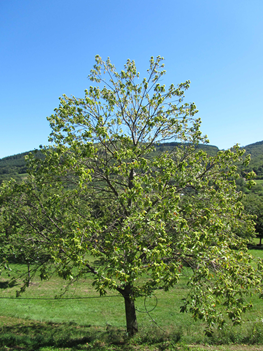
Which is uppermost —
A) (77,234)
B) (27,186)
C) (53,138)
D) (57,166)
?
(53,138)

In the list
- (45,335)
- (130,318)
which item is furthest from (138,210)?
(45,335)

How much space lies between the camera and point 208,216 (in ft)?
24.2

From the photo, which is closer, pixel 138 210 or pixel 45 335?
pixel 138 210

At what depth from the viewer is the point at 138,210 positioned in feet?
27.1

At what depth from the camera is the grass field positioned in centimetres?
966

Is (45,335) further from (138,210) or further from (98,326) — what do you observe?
(138,210)

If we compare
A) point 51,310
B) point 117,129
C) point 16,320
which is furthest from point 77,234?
point 51,310

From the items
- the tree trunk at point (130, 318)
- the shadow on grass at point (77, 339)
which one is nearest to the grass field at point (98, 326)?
the shadow on grass at point (77, 339)

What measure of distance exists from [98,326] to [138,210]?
9603 mm

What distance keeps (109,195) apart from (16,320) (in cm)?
1053

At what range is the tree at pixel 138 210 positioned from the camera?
6.50m

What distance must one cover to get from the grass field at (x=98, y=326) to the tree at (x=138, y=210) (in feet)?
6.09

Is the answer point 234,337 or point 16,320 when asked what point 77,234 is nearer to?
point 234,337

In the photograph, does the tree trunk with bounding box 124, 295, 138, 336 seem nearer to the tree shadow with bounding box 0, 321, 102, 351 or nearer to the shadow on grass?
the shadow on grass
